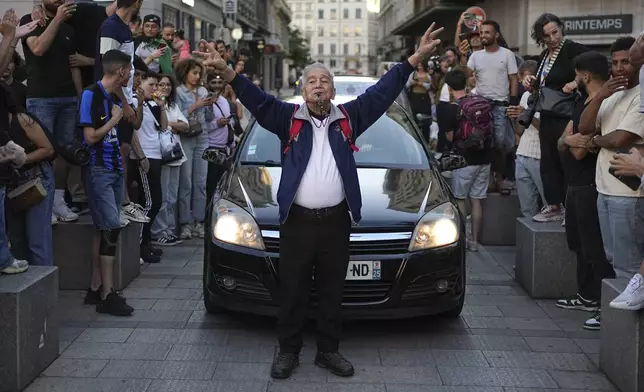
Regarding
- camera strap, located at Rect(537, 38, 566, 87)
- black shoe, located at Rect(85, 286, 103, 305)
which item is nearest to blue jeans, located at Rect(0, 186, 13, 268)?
black shoe, located at Rect(85, 286, 103, 305)

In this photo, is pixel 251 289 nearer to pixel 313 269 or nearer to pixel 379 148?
pixel 313 269

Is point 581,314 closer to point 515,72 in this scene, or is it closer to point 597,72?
point 597,72

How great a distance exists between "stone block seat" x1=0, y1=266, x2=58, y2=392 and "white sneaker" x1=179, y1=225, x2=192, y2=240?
458 centimetres

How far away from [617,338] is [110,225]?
3.70 metres

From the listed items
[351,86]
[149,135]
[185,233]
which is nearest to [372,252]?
[149,135]

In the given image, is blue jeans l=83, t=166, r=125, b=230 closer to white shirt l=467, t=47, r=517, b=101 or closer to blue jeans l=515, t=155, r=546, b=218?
blue jeans l=515, t=155, r=546, b=218

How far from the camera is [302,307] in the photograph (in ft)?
17.5

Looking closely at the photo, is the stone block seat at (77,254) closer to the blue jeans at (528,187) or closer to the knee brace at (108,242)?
the knee brace at (108,242)

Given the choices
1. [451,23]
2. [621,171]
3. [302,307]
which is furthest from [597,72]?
[451,23]

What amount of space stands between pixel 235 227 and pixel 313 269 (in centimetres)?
80

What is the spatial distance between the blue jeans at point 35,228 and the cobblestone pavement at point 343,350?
1.98ft

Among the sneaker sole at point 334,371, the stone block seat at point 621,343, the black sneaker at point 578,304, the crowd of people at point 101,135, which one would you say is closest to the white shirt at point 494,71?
the crowd of people at point 101,135

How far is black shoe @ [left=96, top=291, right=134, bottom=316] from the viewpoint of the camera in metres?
6.55

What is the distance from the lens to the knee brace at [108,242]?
645 centimetres
